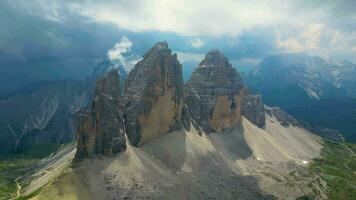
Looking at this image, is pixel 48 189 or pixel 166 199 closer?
pixel 48 189

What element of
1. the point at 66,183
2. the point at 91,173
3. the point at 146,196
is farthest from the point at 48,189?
the point at 146,196

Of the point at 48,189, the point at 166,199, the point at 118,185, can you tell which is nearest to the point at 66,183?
the point at 48,189

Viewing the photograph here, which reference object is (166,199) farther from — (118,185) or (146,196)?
(118,185)

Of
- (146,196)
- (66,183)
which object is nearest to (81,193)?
(66,183)

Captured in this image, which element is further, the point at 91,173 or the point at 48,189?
the point at 91,173

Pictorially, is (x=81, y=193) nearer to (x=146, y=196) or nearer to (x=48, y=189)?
(x=48, y=189)

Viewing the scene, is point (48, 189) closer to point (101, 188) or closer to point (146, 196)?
point (101, 188)

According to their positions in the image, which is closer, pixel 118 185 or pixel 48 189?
pixel 48 189

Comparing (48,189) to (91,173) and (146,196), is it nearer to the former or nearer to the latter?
(91,173)
